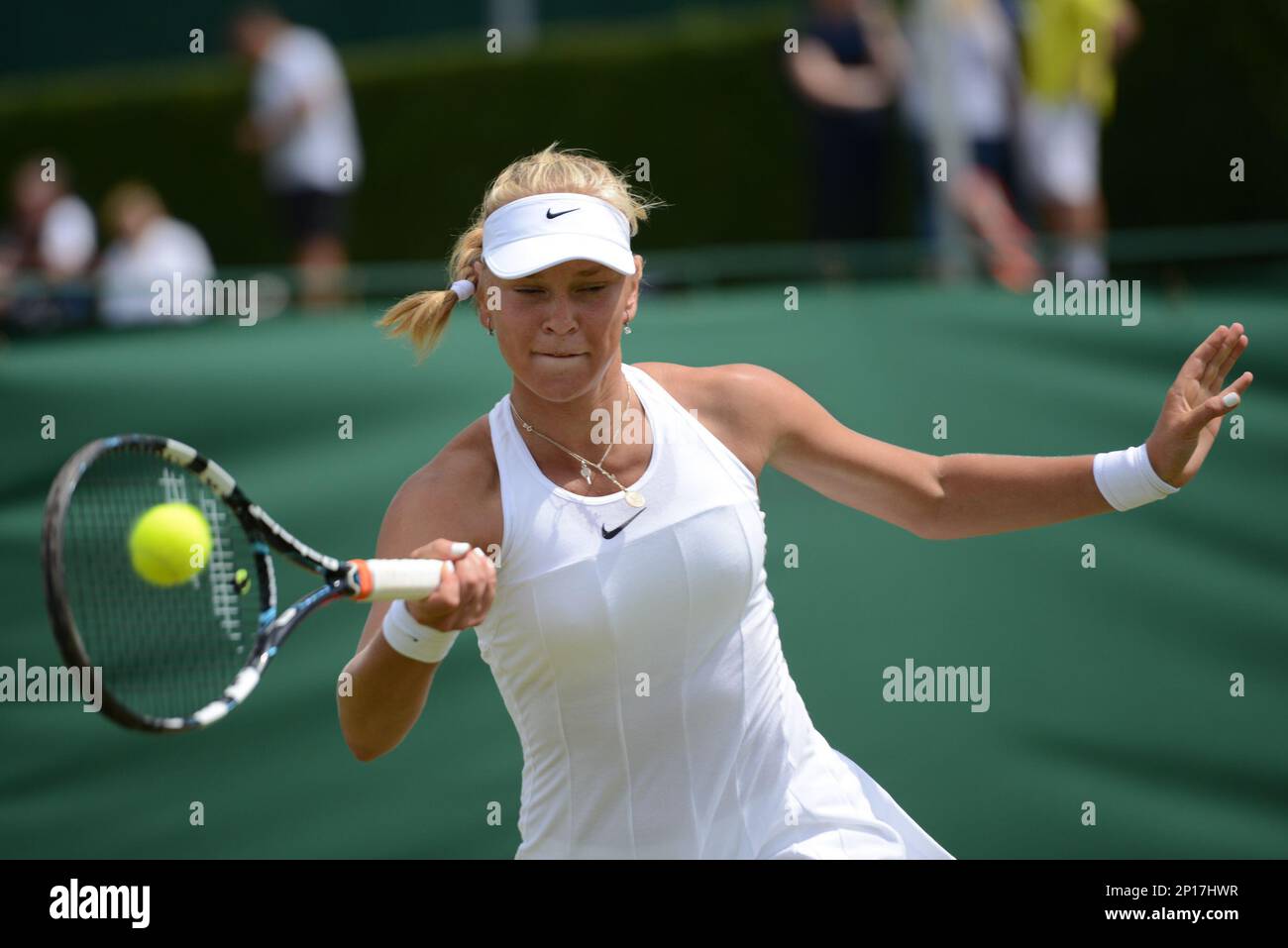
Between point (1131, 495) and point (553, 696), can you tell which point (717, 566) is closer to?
point (553, 696)

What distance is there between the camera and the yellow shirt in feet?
25.5

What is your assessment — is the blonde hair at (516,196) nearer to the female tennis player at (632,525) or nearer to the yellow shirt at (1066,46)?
the female tennis player at (632,525)

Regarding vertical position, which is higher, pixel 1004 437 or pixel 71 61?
pixel 71 61

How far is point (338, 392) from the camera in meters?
5.19

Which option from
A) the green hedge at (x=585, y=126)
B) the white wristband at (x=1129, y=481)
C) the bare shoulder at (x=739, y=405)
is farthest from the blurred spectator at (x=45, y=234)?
the white wristband at (x=1129, y=481)

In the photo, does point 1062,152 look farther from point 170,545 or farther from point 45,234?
point 45,234

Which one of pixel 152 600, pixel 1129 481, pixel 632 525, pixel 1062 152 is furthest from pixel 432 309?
pixel 1062 152

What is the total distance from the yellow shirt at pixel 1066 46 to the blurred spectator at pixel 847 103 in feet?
2.49

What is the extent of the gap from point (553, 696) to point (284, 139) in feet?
21.8

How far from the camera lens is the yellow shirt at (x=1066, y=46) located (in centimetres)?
777

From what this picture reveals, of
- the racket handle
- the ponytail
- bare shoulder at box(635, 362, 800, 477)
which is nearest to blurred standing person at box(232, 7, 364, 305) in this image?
the ponytail

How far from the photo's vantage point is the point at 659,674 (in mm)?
3535

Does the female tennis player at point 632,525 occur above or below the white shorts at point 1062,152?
below
